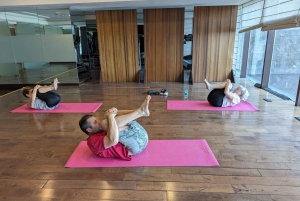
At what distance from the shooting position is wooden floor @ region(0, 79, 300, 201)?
69.9 inches

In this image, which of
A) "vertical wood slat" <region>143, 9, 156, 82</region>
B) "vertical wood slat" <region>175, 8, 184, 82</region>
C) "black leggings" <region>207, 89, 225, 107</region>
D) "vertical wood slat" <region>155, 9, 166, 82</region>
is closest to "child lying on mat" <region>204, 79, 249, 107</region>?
"black leggings" <region>207, 89, 225, 107</region>

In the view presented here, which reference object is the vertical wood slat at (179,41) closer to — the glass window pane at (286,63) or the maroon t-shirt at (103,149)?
the glass window pane at (286,63)

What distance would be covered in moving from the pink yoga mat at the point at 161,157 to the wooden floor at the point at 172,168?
0.08m

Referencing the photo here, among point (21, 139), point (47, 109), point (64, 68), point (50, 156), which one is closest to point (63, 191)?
point (50, 156)

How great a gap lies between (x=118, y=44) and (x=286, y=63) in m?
4.34

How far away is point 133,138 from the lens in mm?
2186

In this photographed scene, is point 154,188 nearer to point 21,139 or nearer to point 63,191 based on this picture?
point 63,191

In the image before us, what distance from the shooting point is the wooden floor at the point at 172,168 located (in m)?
1.78

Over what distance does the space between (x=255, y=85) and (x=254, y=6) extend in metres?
1.95

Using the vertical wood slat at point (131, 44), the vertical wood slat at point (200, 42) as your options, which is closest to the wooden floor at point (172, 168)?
the vertical wood slat at point (200, 42)

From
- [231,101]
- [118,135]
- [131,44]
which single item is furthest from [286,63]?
[118,135]

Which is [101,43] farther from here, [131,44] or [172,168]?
[172,168]

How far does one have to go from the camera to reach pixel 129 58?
6406 millimetres

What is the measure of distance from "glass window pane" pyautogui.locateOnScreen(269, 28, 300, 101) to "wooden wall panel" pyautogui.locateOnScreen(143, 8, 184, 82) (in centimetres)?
245
